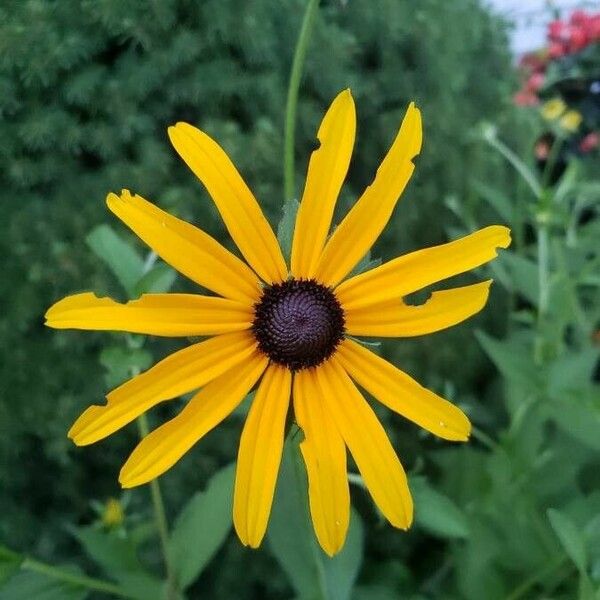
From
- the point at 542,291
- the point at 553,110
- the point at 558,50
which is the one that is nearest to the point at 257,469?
the point at 542,291

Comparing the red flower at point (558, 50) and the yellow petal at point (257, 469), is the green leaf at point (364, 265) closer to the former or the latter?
the yellow petal at point (257, 469)

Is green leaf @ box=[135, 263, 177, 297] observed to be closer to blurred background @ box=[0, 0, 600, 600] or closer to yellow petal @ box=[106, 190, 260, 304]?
blurred background @ box=[0, 0, 600, 600]

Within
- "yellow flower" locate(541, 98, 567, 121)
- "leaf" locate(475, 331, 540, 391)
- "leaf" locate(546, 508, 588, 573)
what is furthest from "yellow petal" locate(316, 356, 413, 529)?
"yellow flower" locate(541, 98, 567, 121)

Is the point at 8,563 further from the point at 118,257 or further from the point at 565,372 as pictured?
the point at 565,372

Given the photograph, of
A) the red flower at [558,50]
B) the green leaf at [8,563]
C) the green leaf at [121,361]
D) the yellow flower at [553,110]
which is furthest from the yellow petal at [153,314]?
the red flower at [558,50]

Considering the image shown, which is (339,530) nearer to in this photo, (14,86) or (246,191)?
(246,191)
